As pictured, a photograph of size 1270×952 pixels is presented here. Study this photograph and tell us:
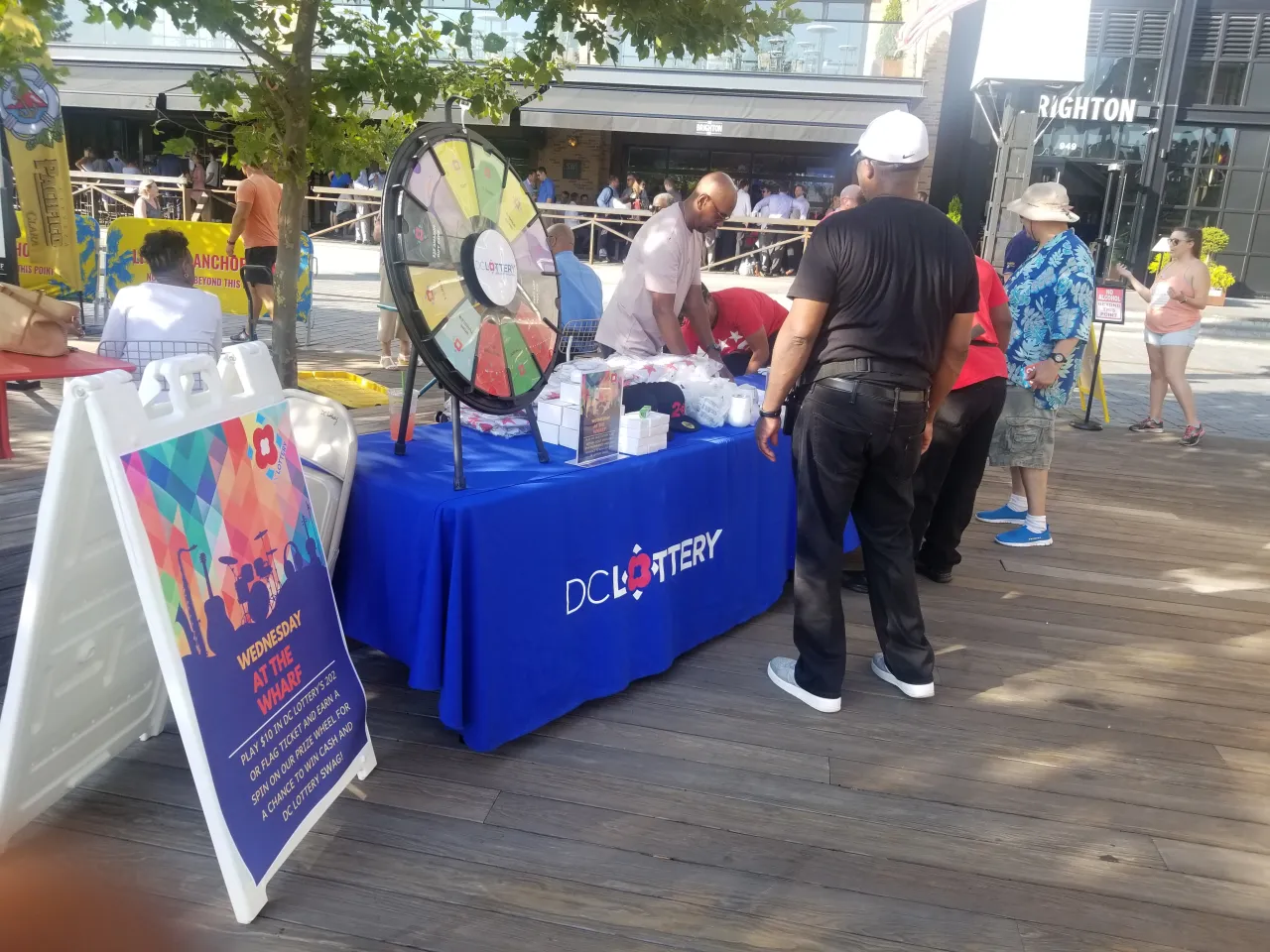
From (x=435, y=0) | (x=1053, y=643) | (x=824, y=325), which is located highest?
(x=435, y=0)

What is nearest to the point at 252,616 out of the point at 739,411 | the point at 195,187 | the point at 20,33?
the point at 739,411

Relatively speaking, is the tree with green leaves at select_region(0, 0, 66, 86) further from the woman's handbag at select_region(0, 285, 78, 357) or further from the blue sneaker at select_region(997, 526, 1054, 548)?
the blue sneaker at select_region(997, 526, 1054, 548)

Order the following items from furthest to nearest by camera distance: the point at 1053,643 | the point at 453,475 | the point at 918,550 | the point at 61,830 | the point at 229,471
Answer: the point at 918,550 < the point at 1053,643 < the point at 453,475 < the point at 61,830 < the point at 229,471

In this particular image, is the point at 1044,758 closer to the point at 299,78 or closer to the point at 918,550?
the point at 918,550

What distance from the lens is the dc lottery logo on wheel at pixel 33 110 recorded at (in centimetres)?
734

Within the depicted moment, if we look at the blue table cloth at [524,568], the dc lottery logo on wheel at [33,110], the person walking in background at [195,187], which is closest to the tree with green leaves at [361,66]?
Result: the blue table cloth at [524,568]

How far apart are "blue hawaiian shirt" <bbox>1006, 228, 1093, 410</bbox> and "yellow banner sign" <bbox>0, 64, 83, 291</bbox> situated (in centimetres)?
744

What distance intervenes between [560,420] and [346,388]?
3567 mm

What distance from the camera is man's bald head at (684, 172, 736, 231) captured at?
381 centimetres

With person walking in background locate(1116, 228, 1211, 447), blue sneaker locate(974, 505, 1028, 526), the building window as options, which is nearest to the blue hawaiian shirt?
blue sneaker locate(974, 505, 1028, 526)

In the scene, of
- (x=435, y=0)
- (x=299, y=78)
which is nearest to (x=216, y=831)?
(x=299, y=78)

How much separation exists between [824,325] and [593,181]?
19.2 meters

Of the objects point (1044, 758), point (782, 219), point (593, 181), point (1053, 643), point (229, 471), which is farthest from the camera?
point (593, 181)

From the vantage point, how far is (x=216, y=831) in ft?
6.02
